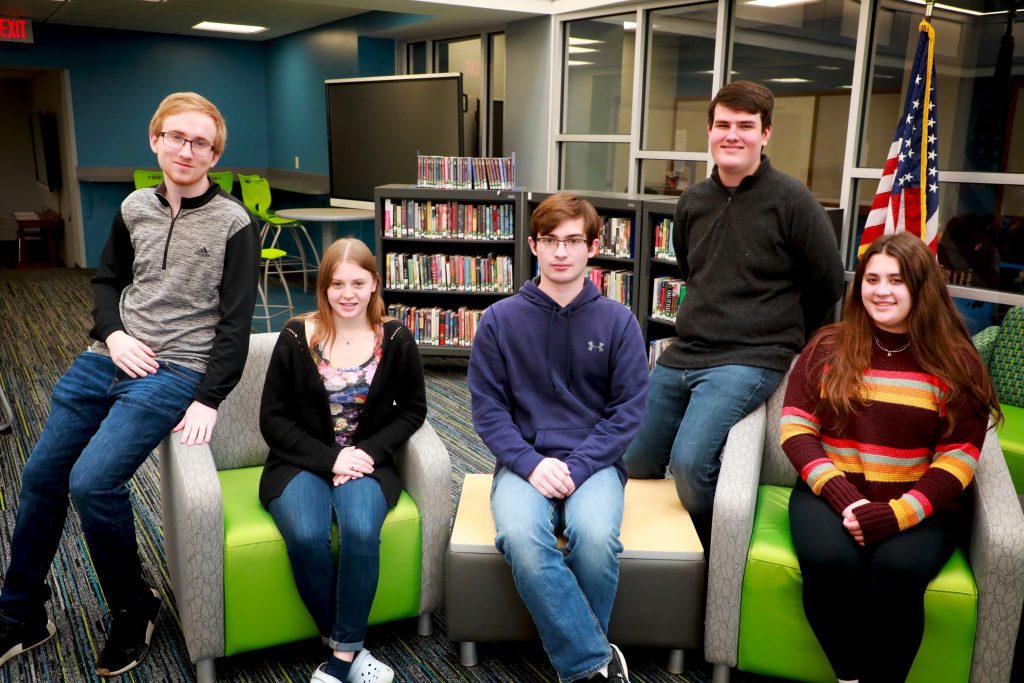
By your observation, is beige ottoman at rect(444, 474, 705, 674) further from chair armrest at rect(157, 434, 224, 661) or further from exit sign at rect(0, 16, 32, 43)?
exit sign at rect(0, 16, 32, 43)

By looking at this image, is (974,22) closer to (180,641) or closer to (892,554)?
(892,554)

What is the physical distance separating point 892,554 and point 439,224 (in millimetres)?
3524

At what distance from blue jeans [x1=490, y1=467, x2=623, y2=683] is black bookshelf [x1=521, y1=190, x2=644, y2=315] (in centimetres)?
248

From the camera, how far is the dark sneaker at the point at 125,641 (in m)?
2.08

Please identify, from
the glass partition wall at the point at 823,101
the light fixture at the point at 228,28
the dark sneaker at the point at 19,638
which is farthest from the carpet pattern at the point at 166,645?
the light fixture at the point at 228,28

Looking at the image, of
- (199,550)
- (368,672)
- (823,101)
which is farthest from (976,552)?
(823,101)

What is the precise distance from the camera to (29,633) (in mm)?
2152

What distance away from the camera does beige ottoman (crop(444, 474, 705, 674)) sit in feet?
6.62

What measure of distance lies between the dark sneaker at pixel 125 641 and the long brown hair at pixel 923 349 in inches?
71.7

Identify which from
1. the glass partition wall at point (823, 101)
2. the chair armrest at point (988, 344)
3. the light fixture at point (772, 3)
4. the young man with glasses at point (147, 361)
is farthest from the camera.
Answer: the light fixture at point (772, 3)

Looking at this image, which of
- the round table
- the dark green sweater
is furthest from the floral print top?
the round table

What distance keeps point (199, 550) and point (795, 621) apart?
142 centimetres

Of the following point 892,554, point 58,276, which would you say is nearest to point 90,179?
point 58,276

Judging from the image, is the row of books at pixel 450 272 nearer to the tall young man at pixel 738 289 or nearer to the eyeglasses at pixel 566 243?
the tall young man at pixel 738 289
